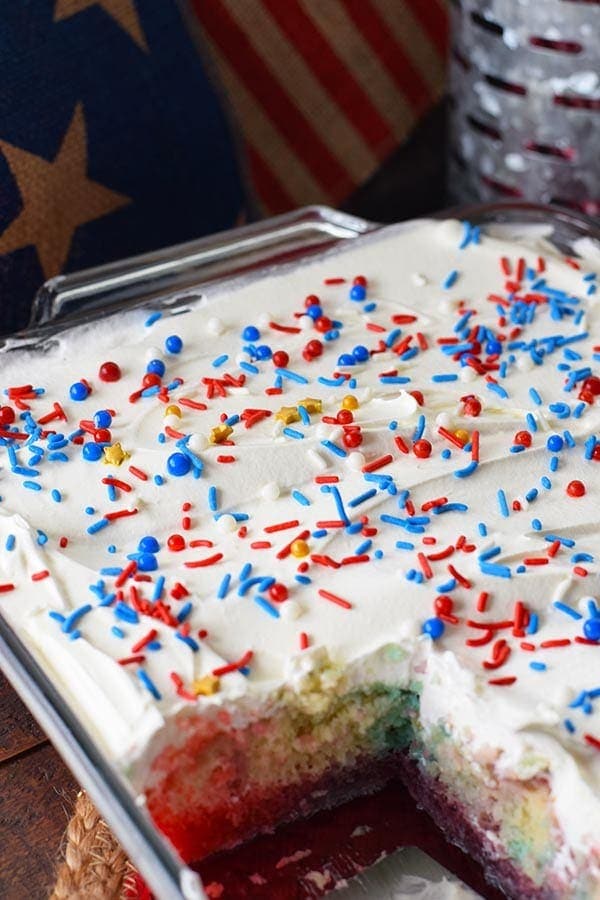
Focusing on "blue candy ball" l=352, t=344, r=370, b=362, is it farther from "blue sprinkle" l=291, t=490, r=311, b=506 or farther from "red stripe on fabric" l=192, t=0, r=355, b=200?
"red stripe on fabric" l=192, t=0, r=355, b=200

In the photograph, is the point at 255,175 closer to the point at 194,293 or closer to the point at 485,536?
the point at 194,293

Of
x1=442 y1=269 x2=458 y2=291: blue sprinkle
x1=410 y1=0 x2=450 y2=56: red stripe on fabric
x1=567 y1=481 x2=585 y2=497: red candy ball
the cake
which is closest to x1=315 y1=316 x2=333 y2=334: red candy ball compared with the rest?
the cake

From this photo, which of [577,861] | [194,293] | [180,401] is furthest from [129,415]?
[577,861]

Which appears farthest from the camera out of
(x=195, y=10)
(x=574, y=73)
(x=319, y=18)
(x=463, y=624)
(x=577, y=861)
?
(x=319, y=18)

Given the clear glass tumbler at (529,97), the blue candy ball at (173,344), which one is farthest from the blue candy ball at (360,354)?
the clear glass tumbler at (529,97)

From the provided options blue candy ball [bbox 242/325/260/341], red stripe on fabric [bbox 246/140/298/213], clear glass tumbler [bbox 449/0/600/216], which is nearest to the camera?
blue candy ball [bbox 242/325/260/341]

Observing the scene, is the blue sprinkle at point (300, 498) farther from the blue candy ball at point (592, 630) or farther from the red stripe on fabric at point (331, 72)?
the red stripe on fabric at point (331, 72)
